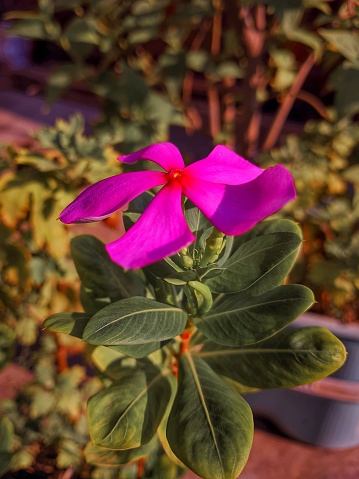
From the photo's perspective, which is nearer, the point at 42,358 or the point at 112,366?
the point at 112,366

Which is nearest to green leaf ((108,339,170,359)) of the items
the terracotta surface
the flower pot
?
the flower pot

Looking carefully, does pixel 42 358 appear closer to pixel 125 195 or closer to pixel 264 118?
pixel 125 195

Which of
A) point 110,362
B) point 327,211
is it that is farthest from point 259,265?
point 327,211

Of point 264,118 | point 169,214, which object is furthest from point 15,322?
point 264,118

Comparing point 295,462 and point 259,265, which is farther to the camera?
point 295,462

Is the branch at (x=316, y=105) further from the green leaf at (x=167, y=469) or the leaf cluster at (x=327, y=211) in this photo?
the green leaf at (x=167, y=469)

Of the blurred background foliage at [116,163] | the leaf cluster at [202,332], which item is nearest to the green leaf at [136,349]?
the leaf cluster at [202,332]

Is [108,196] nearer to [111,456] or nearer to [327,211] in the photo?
[111,456]
